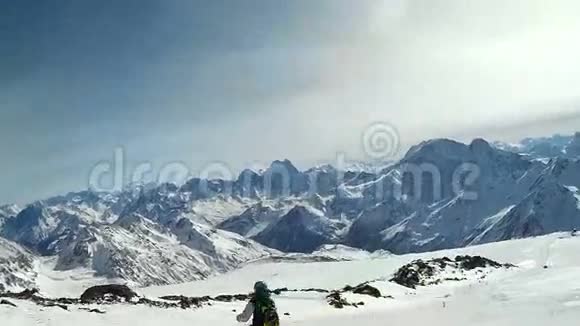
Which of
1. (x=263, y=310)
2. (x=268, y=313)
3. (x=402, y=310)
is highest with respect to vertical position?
(x=263, y=310)

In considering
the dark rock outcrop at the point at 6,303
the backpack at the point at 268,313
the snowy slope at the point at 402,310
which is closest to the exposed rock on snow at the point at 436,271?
the snowy slope at the point at 402,310

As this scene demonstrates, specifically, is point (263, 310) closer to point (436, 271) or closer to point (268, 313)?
point (268, 313)

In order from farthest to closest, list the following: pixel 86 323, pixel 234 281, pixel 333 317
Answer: pixel 234 281
pixel 333 317
pixel 86 323

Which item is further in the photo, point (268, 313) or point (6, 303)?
point (6, 303)

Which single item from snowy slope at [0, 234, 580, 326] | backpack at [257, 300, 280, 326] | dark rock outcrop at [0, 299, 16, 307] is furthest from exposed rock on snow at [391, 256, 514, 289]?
dark rock outcrop at [0, 299, 16, 307]

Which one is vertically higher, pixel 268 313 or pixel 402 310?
pixel 268 313

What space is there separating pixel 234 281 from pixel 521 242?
70.5 meters

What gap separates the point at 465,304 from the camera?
36250mm

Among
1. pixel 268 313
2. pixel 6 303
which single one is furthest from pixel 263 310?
pixel 6 303

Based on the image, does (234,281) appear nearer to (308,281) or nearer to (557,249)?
(308,281)

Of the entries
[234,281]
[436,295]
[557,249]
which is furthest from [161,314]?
[234,281]

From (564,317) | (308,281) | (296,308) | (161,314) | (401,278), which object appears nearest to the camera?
(564,317)

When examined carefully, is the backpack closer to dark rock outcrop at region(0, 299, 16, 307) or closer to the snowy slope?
the snowy slope

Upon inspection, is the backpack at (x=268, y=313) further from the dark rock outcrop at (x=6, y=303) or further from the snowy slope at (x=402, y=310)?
the dark rock outcrop at (x=6, y=303)
